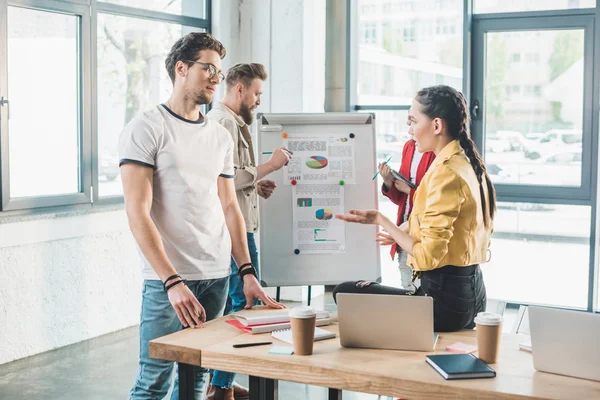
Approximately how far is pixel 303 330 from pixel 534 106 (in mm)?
4608

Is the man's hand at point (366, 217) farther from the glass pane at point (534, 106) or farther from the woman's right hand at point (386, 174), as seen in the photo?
the glass pane at point (534, 106)

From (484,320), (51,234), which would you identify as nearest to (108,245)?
(51,234)

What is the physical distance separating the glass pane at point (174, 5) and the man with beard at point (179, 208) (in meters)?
2.97

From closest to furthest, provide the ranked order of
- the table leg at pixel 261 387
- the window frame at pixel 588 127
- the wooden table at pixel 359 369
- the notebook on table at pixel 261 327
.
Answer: the wooden table at pixel 359 369
the table leg at pixel 261 387
the notebook on table at pixel 261 327
the window frame at pixel 588 127

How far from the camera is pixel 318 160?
417cm

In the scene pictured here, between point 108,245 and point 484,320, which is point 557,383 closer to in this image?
point 484,320

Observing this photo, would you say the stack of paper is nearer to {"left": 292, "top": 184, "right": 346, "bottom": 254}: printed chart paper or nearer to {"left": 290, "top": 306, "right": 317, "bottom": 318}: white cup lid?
{"left": 290, "top": 306, "right": 317, "bottom": 318}: white cup lid

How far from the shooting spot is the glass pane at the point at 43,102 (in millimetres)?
4637

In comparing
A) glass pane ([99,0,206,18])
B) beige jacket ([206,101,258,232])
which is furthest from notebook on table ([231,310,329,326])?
glass pane ([99,0,206,18])

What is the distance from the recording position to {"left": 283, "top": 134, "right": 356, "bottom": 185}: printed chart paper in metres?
4.17

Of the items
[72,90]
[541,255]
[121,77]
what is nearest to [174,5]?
[121,77]

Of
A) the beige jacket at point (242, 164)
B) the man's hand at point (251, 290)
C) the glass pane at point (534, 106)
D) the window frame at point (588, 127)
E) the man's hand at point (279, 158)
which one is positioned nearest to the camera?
the man's hand at point (251, 290)

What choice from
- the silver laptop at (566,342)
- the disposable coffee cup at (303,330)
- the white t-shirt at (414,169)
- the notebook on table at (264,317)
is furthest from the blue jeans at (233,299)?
the silver laptop at (566,342)

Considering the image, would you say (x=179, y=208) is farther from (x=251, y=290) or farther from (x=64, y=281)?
(x=64, y=281)
